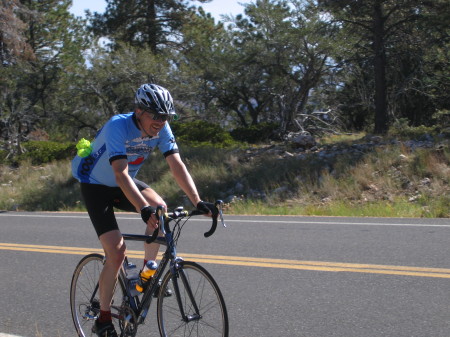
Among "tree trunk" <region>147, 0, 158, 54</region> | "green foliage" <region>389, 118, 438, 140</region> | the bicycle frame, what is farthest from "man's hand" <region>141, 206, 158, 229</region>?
"tree trunk" <region>147, 0, 158, 54</region>

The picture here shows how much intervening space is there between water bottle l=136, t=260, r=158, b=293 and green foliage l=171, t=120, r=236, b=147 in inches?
691

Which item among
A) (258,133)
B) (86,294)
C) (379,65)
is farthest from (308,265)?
(258,133)

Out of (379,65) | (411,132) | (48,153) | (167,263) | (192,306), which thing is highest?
(379,65)

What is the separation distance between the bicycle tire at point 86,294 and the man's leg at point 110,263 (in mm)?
295

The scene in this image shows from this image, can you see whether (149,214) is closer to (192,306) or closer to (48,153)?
(192,306)

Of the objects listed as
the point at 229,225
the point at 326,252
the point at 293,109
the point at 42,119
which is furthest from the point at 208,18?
the point at 326,252

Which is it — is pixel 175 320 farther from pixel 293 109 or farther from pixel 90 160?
pixel 293 109

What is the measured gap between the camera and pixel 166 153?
4.57 metres

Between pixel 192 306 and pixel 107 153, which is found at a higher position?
pixel 107 153

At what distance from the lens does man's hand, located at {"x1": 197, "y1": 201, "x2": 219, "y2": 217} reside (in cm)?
385

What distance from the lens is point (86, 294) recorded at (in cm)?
499

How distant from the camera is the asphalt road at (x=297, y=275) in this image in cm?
521

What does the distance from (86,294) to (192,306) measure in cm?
136

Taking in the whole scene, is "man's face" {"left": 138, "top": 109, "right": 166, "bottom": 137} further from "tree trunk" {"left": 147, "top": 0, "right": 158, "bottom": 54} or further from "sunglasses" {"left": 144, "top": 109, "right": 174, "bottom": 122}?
"tree trunk" {"left": 147, "top": 0, "right": 158, "bottom": 54}
